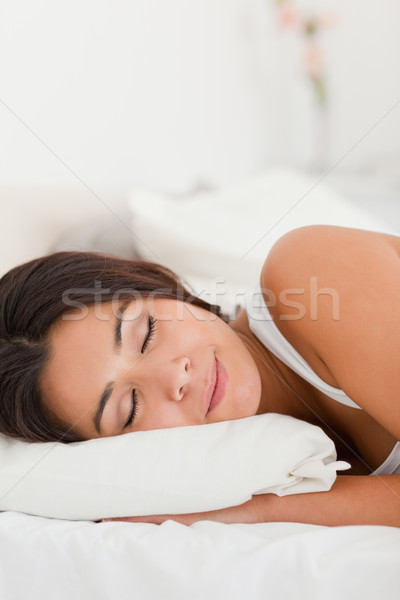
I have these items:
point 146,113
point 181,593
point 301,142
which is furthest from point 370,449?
point 301,142

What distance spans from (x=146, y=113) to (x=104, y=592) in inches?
101

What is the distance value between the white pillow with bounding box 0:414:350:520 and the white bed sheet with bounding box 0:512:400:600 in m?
0.03

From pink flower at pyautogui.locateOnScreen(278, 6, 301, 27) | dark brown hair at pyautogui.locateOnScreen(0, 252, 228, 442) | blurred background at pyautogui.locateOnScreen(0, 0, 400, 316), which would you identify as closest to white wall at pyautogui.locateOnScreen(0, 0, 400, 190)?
blurred background at pyautogui.locateOnScreen(0, 0, 400, 316)

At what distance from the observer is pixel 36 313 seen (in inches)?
46.7

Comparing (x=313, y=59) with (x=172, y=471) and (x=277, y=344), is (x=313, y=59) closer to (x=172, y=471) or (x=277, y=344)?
(x=277, y=344)

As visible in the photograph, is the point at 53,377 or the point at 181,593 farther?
the point at 53,377

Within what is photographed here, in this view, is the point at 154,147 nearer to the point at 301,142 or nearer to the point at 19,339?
the point at 301,142

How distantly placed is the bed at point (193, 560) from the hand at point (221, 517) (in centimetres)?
3


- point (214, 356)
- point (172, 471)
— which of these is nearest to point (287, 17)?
point (214, 356)

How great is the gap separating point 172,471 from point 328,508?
25 centimetres

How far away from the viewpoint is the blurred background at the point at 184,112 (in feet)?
6.57

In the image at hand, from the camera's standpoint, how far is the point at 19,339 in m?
1.18

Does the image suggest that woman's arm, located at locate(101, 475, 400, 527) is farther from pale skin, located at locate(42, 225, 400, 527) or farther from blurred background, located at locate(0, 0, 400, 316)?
blurred background, located at locate(0, 0, 400, 316)

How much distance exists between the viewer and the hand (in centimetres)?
103
